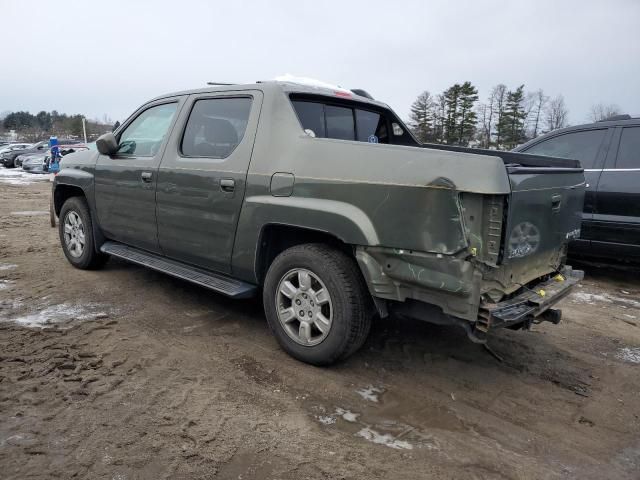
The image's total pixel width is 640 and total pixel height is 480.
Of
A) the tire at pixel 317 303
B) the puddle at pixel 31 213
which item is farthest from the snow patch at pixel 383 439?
the puddle at pixel 31 213

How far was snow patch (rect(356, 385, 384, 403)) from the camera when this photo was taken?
122 inches

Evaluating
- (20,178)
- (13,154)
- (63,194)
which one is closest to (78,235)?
(63,194)

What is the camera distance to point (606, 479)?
2438 mm

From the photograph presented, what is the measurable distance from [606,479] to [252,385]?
1.99m

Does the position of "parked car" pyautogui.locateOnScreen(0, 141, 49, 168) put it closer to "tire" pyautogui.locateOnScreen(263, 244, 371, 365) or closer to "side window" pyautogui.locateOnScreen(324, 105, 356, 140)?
"side window" pyautogui.locateOnScreen(324, 105, 356, 140)

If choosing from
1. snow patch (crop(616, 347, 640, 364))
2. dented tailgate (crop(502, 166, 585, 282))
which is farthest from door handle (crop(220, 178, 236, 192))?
snow patch (crop(616, 347, 640, 364))

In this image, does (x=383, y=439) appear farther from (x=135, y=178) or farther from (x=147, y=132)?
(x=147, y=132)

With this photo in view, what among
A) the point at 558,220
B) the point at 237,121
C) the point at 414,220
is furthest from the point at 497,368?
the point at 237,121

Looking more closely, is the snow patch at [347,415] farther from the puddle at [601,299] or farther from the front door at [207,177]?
the puddle at [601,299]

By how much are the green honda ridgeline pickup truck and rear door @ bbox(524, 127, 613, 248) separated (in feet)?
7.34

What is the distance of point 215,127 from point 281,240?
115 centimetres

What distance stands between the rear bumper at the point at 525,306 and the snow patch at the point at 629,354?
0.82m

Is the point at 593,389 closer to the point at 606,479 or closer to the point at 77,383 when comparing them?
the point at 606,479

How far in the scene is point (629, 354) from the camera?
3.97 m
